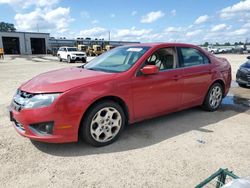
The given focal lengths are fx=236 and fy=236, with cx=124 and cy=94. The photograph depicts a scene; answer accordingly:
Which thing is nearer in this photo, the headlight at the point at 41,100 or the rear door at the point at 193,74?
the headlight at the point at 41,100

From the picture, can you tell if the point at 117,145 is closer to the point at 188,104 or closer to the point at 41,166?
the point at 41,166

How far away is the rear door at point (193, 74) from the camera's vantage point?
4.67m

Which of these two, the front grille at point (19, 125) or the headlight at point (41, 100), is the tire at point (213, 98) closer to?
the headlight at point (41, 100)

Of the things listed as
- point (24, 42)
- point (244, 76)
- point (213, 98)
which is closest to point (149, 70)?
point (213, 98)

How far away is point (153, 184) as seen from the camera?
106 inches

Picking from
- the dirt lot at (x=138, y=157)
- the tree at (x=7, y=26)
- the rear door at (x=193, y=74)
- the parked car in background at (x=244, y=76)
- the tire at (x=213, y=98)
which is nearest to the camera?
the dirt lot at (x=138, y=157)

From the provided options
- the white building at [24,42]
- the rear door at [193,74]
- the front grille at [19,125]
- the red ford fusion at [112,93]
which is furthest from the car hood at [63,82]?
the white building at [24,42]

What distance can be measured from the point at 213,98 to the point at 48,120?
3.82 m

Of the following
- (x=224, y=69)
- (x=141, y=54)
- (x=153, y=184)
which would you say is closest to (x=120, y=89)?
(x=141, y=54)

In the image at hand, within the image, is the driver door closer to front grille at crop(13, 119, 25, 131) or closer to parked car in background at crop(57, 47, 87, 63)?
front grille at crop(13, 119, 25, 131)

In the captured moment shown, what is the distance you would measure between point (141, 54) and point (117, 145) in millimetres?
1618

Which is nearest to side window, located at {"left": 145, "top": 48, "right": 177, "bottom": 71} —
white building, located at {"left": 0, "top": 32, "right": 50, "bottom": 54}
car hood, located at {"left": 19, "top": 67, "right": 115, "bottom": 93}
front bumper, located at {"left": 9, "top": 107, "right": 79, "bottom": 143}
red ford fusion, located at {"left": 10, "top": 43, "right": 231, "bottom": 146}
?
red ford fusion, located at {"left": 10, "top": 43, "right": 231, "bottom": 146}

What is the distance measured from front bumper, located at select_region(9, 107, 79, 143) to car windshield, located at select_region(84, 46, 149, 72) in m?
1.24

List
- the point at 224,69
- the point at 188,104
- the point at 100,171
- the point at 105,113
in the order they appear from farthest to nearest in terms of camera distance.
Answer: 1. the point at 224,69
2. the point at 188,104
3. the point at 105,113
4. the point at 100,171
